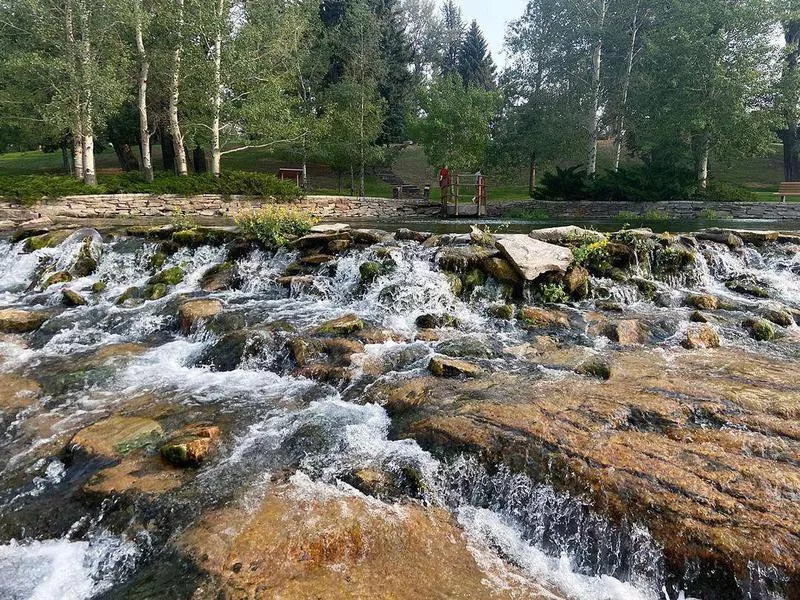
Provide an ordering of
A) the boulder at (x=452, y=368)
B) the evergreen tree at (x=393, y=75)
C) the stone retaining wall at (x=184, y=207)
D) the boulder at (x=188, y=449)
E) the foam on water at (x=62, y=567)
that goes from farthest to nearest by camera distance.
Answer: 1. the evergreen tree at (x=393, y=75)
2. the stone retaining wall at (x=184, y=207)
3. the boulder at (x=452, y=368)
4. the boulder at (x=188, y=449)
5. the foam on water at (x=62, y=567)

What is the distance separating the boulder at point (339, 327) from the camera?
7.68 m

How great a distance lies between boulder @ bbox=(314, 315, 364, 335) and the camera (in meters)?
7.68

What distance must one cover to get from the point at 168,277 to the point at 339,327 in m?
5.27

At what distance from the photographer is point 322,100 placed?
3291 cm

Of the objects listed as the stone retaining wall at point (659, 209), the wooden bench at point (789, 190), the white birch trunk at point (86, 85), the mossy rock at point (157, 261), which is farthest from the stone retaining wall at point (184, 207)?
the wooden bench at point (789, 190)

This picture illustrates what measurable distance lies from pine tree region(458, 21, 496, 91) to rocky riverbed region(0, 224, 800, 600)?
46125mm

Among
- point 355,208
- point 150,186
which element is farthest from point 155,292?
point 355,208

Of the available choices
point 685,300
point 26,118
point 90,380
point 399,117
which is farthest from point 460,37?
point 90,380

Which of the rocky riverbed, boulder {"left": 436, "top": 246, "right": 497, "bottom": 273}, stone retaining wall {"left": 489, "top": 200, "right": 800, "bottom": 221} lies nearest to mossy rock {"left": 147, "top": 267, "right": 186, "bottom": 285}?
the rocky riverbed

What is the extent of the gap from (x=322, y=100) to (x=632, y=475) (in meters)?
33.2

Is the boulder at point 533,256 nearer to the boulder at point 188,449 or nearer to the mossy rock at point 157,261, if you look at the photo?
the boulder at point 188,449

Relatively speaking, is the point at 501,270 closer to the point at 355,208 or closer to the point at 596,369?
the point at 596,369

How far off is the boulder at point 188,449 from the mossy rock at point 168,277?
6.81 metres

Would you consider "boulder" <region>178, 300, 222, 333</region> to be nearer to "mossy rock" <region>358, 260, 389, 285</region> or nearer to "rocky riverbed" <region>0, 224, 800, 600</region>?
"rocky riverbed" <region>0, 224, 800, 600</region>
